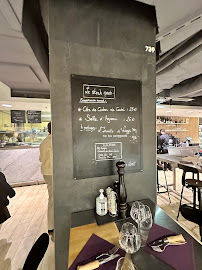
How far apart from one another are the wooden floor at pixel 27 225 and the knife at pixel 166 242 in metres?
1.57

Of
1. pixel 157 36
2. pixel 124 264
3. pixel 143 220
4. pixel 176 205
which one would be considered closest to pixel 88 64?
pixel 157 36

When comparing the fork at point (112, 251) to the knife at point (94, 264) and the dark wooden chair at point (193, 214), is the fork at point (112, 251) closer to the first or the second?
the knife at point (94, 264)

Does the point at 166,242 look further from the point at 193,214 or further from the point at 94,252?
the point at 193,214

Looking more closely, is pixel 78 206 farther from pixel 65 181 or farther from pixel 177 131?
pixel 177 131

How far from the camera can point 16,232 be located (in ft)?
7.66

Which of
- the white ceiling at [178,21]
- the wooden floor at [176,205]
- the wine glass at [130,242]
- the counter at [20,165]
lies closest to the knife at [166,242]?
the wine glass at [130,242]

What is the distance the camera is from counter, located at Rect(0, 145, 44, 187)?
3.95m

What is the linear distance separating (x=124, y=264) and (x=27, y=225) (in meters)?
2.46

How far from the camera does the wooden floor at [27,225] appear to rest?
1.84 m

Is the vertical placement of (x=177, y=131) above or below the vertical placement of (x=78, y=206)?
above

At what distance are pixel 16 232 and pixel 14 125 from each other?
3057 millimetres

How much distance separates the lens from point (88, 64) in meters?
1.32

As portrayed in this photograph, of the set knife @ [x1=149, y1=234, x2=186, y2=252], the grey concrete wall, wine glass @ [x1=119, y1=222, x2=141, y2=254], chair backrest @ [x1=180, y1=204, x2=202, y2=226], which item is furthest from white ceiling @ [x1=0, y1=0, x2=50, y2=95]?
chair backrest @ [x1=180, y1=204, x2=202, y2=226]

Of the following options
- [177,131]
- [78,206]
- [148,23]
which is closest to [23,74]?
[148,23]
